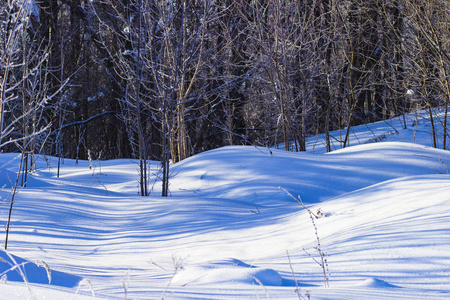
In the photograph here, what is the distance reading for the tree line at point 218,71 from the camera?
591 cm

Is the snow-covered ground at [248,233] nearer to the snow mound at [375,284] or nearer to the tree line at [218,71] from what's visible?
the snow mound at [375,284]

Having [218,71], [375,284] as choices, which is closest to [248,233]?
[375,284]

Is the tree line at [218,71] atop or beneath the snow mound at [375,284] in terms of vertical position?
atop

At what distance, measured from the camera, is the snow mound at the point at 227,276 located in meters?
1.93

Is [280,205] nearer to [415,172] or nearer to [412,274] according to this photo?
[415,172]

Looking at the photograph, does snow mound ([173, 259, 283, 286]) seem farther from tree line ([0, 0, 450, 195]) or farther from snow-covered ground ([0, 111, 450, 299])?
tree line ([0, 0, 450, 195])

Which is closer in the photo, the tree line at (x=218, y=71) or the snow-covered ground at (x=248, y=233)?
the snow-covered ground at (x=248, y=233)

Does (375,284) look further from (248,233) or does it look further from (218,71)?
(218,71)

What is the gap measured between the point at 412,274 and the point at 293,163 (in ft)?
14.6

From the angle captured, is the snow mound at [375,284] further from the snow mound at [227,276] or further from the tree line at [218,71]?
the tree line at [218,71]

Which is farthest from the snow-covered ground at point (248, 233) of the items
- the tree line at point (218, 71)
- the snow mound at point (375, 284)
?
the tree line at point (218, 71)

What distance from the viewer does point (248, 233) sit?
373 cm

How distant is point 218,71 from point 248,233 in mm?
6863

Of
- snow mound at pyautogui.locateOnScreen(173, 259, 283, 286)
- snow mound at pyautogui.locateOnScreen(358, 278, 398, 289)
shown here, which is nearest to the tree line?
snow mound at pyautogui.locateOnScreen(173, 259, 283, 286)
